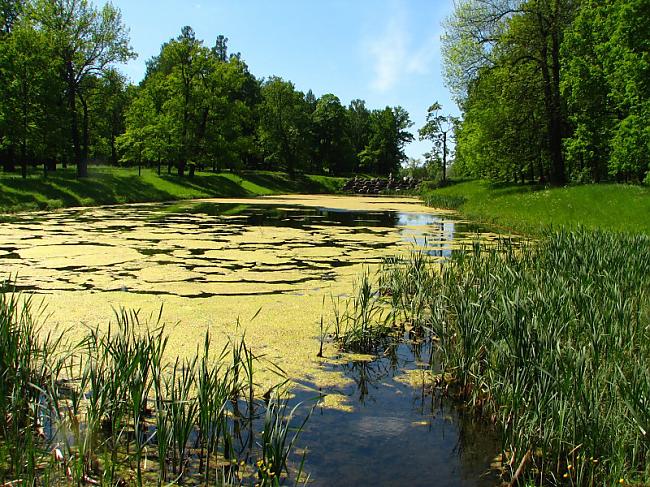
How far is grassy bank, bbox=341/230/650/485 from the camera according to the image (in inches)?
122

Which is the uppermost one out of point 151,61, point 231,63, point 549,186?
point 151,61

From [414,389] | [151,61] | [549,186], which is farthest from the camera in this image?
[151,61]

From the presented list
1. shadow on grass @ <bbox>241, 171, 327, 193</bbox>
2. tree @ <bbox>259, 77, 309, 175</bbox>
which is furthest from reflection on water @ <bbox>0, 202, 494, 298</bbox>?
tree @ <bbox>259, 77, 309, 175</bbox>

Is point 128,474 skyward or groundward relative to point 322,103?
groundward

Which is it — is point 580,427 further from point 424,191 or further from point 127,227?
point 424,191

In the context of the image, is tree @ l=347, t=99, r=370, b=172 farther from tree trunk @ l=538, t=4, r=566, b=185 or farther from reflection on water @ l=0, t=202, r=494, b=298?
reflection on water @ l=0, t=202, r=494, b=298

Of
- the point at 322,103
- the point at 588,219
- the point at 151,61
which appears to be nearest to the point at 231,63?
the point at 322,103

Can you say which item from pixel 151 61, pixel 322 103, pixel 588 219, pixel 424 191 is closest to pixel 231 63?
pixel 424 191

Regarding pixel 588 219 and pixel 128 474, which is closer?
pixel 128 474

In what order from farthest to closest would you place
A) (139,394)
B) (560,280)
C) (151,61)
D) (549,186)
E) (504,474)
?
(151,61) → (549,186) → (560,280) → (504,474) → (139,394)

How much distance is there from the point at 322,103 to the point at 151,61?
91.1 feet

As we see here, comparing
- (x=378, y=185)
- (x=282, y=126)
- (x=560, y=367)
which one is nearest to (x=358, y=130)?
(x=378, y=185)

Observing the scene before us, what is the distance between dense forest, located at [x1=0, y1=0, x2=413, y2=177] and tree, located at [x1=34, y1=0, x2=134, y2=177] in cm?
6

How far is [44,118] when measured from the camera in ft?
83.7
